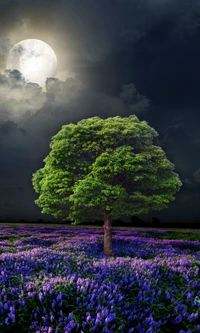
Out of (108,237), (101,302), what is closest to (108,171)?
(108,237)

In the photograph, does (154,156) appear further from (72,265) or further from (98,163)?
(72,265)

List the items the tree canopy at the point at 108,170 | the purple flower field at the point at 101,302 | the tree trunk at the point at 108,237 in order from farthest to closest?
the tree trunk at the point at 108,237 < the tree canopy at the point at 108,170 < the purple flower field at the point at 101,302

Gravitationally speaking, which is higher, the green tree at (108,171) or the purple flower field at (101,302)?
the green tree at (108,171)

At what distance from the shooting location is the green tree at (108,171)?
13992 mm

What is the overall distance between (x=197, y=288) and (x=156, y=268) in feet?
4.11

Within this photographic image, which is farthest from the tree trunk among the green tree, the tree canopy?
the tree canopy

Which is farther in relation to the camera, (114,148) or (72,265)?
(114,148)

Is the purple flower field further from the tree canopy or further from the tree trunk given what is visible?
the tree trunk

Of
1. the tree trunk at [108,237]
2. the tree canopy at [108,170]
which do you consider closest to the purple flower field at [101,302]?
the tree canopy at [108,170]

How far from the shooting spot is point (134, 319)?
163 inches

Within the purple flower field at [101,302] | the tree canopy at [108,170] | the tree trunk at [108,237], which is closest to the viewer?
the purple flower field at [101,302]

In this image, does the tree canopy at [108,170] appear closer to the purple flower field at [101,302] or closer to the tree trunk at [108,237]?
the tree trunk at [108,237]

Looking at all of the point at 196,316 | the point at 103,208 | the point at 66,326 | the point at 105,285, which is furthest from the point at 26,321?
the point at 103,208

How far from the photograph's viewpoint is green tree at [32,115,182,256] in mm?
13992
